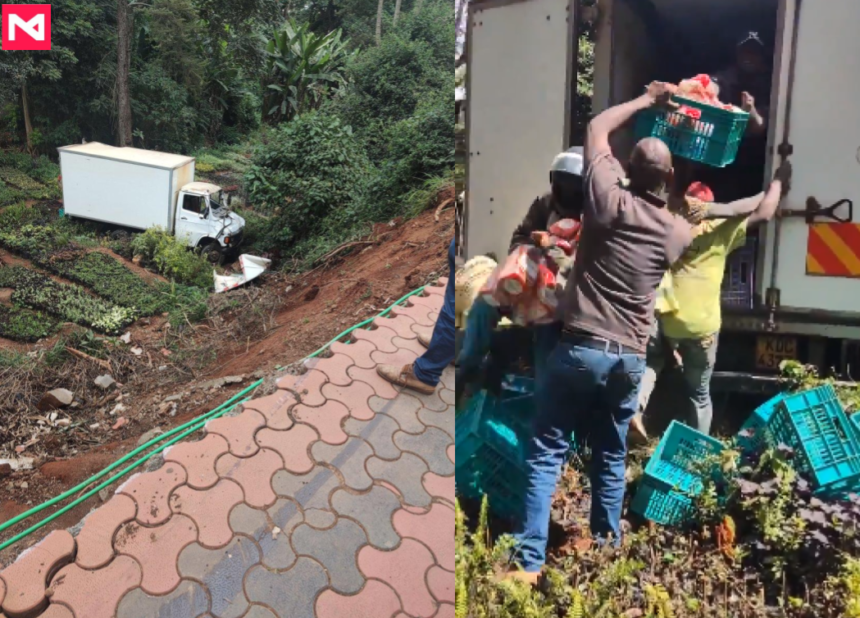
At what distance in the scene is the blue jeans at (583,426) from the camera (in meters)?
0.82

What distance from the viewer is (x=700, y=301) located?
0.82m

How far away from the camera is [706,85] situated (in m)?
0.76

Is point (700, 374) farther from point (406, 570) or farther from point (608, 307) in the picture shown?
point (406, 570)

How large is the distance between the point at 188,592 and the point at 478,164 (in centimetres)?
102

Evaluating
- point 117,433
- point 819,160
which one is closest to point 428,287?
point 117,433

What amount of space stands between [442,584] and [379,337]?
2.93ft

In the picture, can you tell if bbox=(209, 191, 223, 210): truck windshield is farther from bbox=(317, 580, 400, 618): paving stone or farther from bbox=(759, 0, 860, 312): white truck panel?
bbox=(759, 0, 860, 312): white truck panel

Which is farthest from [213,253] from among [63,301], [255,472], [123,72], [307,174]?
[255,472]

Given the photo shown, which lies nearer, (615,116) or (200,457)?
(615,116)

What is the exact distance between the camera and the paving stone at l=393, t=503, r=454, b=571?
4.30ft

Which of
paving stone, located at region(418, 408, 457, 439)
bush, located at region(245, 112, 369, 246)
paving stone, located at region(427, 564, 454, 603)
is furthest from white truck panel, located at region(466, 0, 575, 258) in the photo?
bush, located at region(245, 112, 369, 246)

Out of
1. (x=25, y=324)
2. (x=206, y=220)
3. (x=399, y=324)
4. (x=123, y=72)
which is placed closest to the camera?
(x=399, y=324)

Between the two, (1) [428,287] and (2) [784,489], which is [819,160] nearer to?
(2) [784,489]

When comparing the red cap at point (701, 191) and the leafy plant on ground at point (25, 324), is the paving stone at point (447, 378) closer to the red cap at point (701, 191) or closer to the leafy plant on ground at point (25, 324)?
the red cap at point (701, 191)
